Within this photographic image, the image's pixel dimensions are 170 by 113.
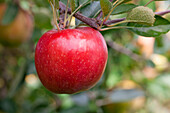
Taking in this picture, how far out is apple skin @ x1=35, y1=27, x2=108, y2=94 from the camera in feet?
1.41

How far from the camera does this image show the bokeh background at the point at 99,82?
1073 mm

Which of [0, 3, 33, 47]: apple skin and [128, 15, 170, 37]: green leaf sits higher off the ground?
[128, 15, 170, 37]: green leaf

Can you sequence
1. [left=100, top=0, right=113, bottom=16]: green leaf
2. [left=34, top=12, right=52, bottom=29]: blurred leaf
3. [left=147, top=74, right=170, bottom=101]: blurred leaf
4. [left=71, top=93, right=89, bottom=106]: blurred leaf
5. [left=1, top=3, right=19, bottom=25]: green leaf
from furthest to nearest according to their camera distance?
[left=147, top=74, right=170, bottom=101]: blurred leaf
[left=71, top=93, right=89, bottom=106]: blurred leaf
[left=1, top=3, right=19, bottom=25]: green leaf
[left=34, top=12, right=52, bottom=29]: blurred leaf
[left=100, top=0, right=113, bottom=16]: green leaf

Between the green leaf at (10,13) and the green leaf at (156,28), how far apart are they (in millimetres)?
839

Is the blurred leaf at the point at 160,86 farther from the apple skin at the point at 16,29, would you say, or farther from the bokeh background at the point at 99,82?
the apple skin at the point at 16,29

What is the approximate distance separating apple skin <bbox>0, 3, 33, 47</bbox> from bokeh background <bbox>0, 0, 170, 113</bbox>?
0.06 m

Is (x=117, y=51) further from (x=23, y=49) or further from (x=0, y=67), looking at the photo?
(x=0, y=67)

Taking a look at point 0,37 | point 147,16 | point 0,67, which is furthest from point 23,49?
point 147,16

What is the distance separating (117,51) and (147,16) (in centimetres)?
89

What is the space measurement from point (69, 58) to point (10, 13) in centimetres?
88

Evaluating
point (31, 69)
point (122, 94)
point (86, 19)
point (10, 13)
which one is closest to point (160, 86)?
point (122, 94)

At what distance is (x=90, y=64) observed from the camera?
1.46 feet

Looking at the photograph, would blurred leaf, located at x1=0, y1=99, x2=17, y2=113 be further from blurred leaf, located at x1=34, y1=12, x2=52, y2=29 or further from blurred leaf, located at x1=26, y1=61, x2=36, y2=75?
blurred leaf, located at x1=34, y1=12, x2=52, y2=29

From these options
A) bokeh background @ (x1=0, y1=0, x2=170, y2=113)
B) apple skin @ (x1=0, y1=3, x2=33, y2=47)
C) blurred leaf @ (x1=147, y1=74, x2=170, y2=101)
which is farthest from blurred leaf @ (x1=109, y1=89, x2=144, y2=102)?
apple skin @ (x1=0, y1=3, x2=33, y2=47)
